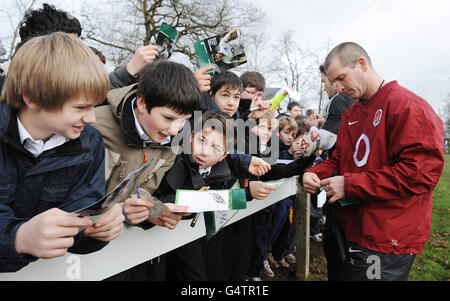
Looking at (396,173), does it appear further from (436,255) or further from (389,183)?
(436,255)

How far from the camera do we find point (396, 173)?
5.97 ft

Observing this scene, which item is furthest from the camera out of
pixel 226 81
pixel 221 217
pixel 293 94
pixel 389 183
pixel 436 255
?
pixel 436 255

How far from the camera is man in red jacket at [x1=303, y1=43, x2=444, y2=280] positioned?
181 centimetres

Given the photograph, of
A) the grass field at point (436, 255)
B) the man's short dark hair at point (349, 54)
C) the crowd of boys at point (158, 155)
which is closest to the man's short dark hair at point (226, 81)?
the crowd of boys at point (158, 155)

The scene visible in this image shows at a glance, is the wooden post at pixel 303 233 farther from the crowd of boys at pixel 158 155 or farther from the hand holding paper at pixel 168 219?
the hand holding paper at pixel 168 219

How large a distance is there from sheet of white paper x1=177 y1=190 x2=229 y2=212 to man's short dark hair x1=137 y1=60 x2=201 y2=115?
54 cm

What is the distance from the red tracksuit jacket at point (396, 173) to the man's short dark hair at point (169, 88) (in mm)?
1180

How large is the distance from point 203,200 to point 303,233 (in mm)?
2627

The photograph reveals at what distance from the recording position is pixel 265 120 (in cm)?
336

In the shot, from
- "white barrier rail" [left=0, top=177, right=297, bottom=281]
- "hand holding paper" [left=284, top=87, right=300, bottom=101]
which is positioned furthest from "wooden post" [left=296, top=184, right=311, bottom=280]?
"white barrier rail" [left=0, top=177, right=297, bottom=281]

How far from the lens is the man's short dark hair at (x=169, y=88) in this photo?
171cm

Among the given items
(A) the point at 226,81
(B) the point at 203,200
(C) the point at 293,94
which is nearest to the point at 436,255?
(C) the point at 293,94
